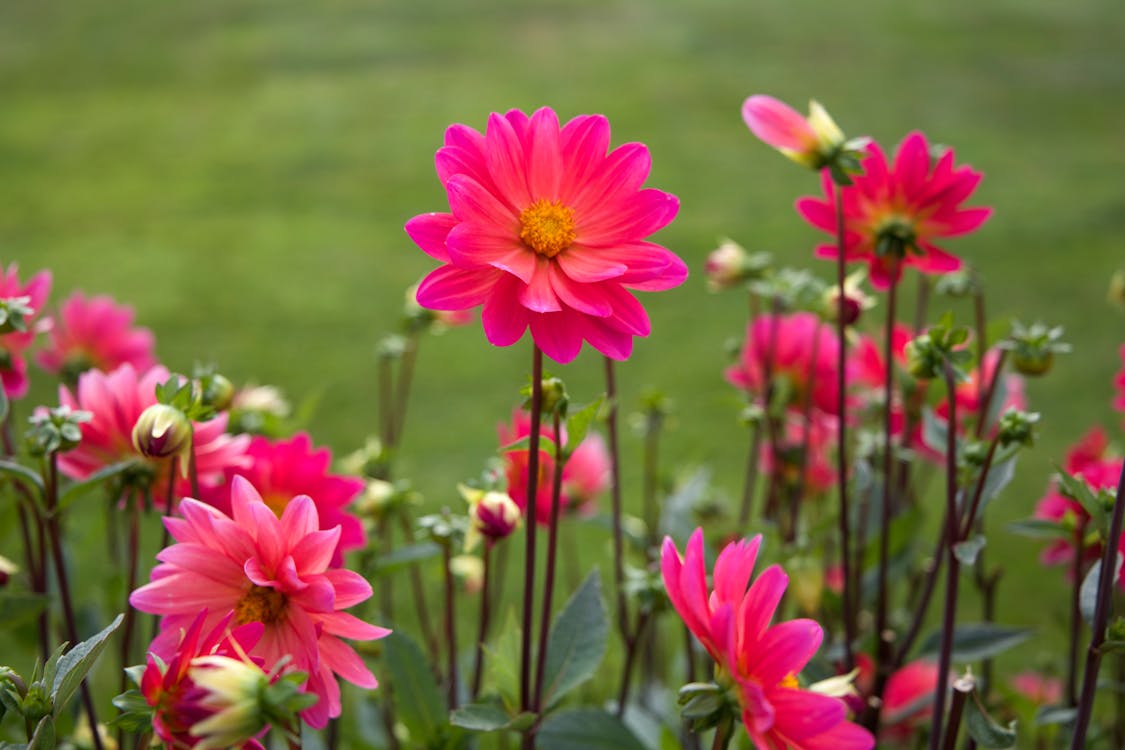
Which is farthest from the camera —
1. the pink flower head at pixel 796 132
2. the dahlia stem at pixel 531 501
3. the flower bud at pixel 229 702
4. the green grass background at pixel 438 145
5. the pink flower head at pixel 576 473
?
the green grass background at pixel 438 145

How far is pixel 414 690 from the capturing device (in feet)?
1.86

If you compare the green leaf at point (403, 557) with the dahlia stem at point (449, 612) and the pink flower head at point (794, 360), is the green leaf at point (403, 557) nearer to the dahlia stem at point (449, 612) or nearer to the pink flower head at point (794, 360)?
the dahlia stem at point (449, 612)

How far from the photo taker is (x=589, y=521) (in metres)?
0.65

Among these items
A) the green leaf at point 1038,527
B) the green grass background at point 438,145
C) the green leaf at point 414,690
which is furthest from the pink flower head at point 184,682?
the green grass background at point 438,145

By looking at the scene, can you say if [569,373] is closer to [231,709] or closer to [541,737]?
[541,737]

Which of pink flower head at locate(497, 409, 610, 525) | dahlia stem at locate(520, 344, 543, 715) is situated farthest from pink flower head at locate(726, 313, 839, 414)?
dahlia stem at locate(520, 344, 543, 715)

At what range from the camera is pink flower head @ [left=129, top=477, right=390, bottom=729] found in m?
0.35

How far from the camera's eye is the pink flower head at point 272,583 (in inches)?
13.7

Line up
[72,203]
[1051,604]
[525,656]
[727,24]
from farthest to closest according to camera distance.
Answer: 1. [727,24]
2. [72,203]
3. [1051,604]
4. [525,656]

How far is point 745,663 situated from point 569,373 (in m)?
1.31

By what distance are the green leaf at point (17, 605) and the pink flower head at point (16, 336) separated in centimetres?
9

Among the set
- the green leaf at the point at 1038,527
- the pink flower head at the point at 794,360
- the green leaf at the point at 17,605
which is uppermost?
the pink flower head at the point at 794,360

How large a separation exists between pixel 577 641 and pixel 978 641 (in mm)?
220

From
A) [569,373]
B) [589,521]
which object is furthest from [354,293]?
[589,521]
